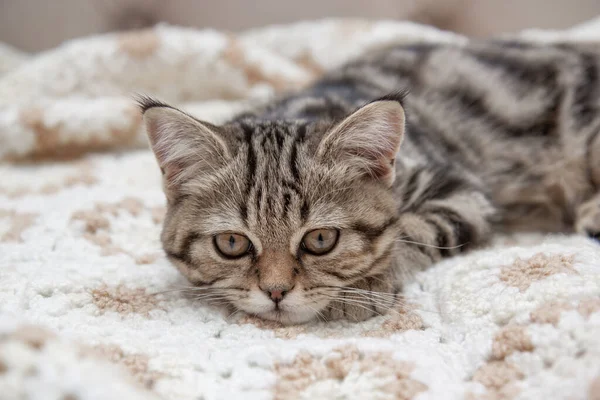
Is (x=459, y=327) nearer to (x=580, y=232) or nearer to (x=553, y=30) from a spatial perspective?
(x=580, y=232)

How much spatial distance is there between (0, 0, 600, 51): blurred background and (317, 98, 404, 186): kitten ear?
1.72 meters

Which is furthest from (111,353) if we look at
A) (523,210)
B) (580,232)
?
(523,210)

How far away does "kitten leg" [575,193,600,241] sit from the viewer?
1241mm

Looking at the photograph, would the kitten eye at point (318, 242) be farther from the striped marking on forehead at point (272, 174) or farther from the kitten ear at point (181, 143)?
the kitten ear at point (181, 143)

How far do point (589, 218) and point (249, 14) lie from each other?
192 centimetres

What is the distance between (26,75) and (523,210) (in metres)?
1.92

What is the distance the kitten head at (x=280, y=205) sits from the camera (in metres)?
0.90

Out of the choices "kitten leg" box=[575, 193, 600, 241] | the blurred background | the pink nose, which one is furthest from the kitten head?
the blurred background

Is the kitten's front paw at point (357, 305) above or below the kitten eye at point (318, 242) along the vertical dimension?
below

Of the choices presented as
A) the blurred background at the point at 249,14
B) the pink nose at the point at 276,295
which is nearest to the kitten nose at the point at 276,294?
the pink nose at the point at 276,295

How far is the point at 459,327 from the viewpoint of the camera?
2.72ft

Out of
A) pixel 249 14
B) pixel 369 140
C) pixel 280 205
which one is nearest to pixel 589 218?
pixel 369 140

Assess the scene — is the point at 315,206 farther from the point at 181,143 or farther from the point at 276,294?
the point at 181,143

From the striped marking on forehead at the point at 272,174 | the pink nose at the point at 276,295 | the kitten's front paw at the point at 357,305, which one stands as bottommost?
the kitten's front paw at the point at 357,305
